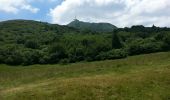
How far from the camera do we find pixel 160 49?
129000 mm

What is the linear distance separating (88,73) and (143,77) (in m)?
6.69

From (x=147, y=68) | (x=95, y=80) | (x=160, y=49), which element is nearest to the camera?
(x=95, y=80)

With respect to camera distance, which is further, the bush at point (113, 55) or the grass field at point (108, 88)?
the bush at point (113, 55)

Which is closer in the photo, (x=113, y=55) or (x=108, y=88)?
(x=108, y=88)

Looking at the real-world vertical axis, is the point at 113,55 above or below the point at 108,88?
below

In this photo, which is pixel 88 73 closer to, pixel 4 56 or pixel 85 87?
pixel 85 87

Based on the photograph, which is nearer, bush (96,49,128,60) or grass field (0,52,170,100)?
grass field (0,52,170,100)

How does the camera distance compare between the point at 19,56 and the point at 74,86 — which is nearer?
the point at 74,86

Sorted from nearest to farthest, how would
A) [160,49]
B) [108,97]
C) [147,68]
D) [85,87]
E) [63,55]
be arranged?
[108,97] → [85,87] → [147,68] → [160,49] → [63,55]

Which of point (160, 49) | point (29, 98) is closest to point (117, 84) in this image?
point (29, 98)

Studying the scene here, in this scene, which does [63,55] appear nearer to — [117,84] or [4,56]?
[4,56]

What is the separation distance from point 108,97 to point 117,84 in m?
2.60

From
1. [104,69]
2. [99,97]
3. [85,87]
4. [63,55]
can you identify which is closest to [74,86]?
[85,87]

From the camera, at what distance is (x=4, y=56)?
13388cm
